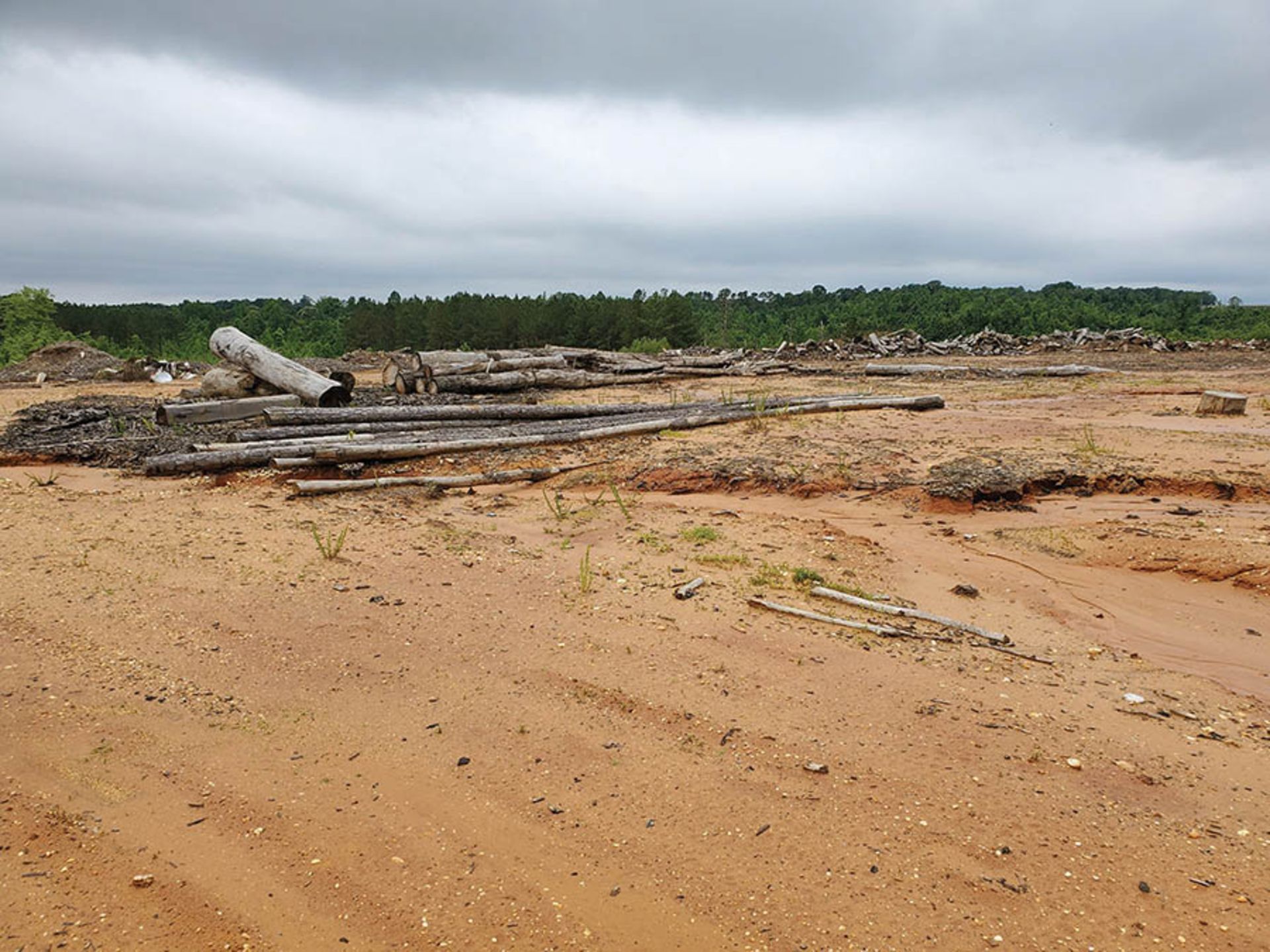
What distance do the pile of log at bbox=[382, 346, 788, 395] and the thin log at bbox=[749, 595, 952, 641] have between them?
11.7m

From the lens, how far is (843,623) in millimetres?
4117

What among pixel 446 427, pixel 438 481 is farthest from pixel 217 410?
pixel 438 481

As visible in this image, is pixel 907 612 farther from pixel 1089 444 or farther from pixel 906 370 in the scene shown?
pixel 906 370

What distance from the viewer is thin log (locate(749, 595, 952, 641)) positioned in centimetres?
401

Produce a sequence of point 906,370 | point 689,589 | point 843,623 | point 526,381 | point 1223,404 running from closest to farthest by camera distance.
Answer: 1. point 843,623
2. point 689,589
3. point 1223,404
4. point 526,381
5. point 906,370

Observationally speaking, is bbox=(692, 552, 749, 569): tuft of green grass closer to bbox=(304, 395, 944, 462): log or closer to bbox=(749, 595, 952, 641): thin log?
bbox=(749, 595, 952, 641): thin log

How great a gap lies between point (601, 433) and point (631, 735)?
670cm

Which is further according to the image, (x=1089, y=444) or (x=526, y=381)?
(x=526, y=381)

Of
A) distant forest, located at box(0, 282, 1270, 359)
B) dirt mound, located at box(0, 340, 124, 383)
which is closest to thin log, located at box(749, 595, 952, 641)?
dirt mound, located at box(0, 340, 124, 383)

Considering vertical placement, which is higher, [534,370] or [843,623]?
[534,370]

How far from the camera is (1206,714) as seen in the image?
3328 millimetres

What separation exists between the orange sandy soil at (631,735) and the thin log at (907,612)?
3.6 inches

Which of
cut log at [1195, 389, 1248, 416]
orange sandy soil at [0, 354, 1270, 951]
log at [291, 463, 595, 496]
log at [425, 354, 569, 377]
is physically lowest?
orange sandy soil at [0, 354, 1270, 951]

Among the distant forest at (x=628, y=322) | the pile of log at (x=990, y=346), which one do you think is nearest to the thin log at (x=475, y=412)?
the pile of log at (x=990, y=346)
